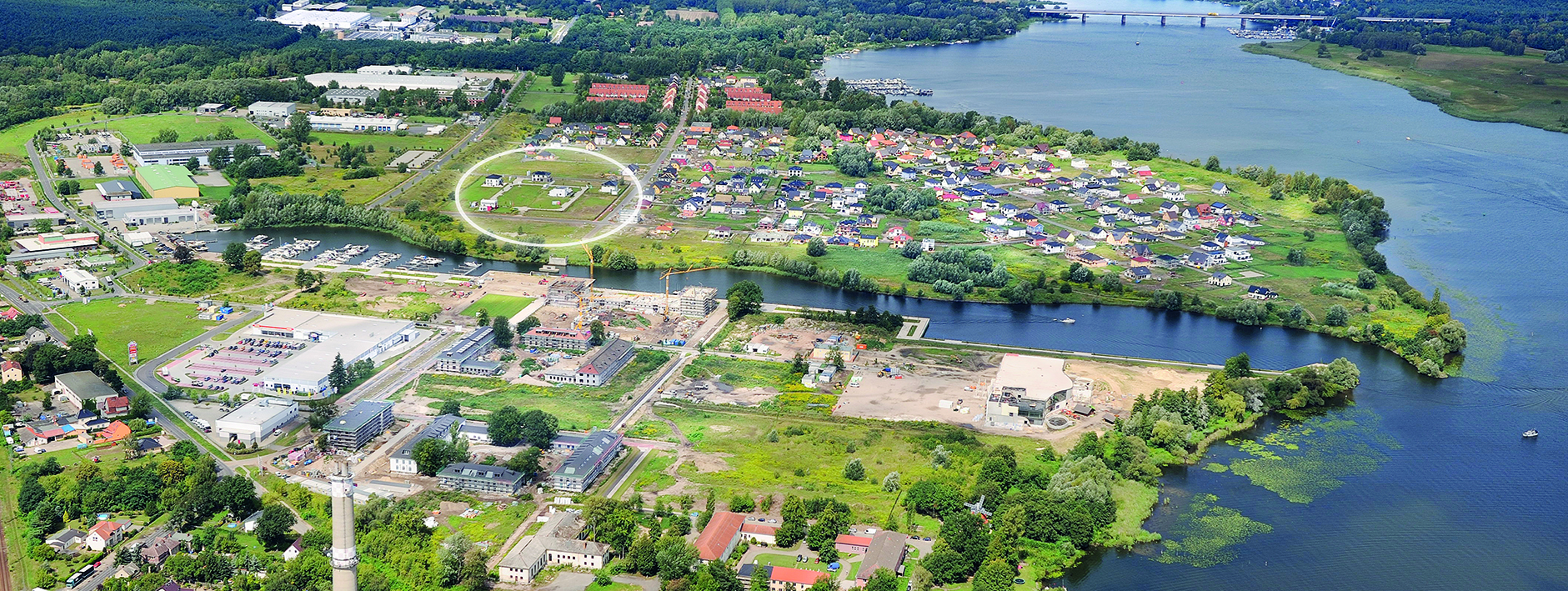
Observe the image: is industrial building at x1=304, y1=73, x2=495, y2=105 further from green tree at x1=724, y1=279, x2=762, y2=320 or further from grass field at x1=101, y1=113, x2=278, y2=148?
green tree at x1=724, y1=279, x2=762, y2=320

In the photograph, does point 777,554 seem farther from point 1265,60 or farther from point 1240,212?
point 1265,60

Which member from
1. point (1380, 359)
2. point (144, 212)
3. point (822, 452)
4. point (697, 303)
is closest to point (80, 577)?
point (822, 452)

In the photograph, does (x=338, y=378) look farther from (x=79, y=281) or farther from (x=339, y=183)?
(x=339, y=183)

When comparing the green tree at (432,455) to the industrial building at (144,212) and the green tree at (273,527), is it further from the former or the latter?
the industrial building at (144,212)

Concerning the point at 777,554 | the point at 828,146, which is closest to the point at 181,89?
the point at 828,146

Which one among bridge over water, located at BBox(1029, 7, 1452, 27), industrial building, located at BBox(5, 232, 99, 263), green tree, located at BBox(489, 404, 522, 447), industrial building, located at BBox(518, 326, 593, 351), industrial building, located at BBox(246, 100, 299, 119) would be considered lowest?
green tree, located at BBox(489, 404, 522, 447)

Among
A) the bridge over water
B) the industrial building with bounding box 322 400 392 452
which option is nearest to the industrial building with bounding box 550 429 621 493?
the industrial building with bounding box 322 400 392 452
